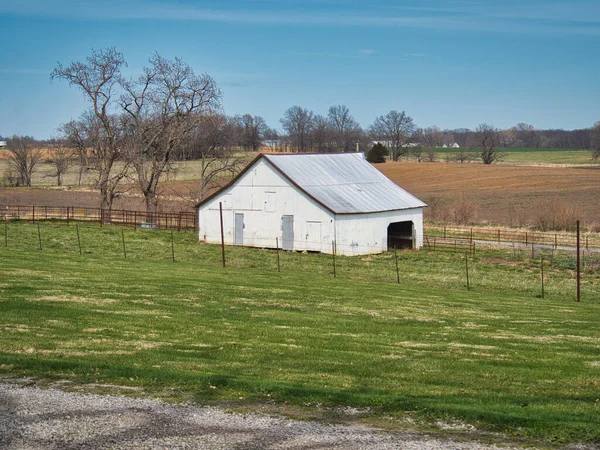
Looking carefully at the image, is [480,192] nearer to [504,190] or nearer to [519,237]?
[504,190]

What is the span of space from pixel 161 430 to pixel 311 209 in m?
35.0

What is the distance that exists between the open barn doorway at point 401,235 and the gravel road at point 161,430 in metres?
38.4

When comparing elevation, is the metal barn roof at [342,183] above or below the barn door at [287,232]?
above

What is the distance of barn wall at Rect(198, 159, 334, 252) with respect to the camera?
4366 cm

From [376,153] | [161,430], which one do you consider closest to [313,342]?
[161,430]

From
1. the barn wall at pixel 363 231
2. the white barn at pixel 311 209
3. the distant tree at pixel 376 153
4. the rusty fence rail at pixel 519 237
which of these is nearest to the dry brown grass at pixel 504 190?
the distant tree at pixel 376 153

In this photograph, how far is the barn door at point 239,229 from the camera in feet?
154

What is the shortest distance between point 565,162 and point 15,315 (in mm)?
144375

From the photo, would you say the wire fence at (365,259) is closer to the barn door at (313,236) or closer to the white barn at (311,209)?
the barn door at (313,236)

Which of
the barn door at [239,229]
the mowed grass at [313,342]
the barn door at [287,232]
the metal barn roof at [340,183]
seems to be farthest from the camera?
the barn door at [239,229]

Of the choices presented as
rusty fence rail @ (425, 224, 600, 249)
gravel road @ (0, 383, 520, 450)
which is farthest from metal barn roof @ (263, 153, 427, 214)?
gravel road @ (0, 383, 520, 450)

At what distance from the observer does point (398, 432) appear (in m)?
9.23

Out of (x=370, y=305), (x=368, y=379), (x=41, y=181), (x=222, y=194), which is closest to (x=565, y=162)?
(x=41, y=181)

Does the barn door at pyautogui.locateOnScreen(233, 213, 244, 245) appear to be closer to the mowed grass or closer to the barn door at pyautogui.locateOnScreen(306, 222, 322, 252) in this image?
the barn door at pyautogui.locateOnScreen(306, 222, 322, 252)
